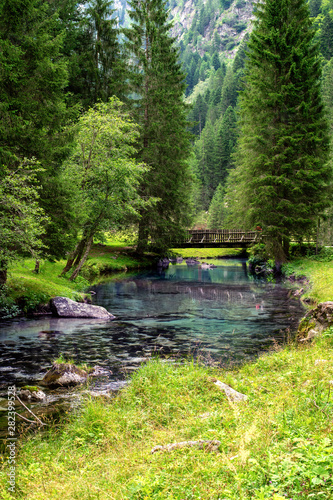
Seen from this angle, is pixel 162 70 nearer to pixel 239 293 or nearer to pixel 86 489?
pixel 239 293

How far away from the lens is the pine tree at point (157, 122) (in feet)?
119

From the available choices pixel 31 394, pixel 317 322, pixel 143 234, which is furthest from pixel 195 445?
pixel 143 234

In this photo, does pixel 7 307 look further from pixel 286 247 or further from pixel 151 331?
pixel 286 247

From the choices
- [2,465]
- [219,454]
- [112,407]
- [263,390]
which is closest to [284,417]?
[219,454]

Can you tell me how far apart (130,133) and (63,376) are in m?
18.4

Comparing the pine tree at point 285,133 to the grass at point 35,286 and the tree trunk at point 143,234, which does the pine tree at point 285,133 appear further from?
the grass at point 35,286

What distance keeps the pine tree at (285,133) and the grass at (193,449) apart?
21834 mm

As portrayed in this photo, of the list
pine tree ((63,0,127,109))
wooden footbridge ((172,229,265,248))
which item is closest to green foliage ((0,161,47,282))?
pine tree ((63,0,127,109))

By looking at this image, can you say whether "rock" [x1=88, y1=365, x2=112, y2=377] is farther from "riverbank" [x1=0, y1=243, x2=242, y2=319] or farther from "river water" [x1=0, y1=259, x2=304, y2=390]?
"riverbank" [x1=0, y1=243, x2=242, y2=319]

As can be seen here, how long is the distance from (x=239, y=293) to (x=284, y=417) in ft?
59.8

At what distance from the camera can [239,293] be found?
2253cm

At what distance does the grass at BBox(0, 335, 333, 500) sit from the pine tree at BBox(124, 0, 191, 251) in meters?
29.6

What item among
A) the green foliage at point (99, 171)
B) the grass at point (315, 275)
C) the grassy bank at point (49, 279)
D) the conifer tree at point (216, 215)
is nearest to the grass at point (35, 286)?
the grassy bank at point (49, 279)

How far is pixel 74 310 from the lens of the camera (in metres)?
16.0
